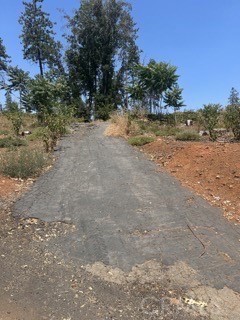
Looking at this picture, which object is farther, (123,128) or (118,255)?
(123,128)

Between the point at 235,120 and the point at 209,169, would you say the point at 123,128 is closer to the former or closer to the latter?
the point at 235,120

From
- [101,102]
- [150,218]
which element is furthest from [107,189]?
[101,102]

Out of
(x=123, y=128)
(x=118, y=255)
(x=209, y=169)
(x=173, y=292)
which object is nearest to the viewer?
(x=173, y=292)

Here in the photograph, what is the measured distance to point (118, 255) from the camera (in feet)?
15.6

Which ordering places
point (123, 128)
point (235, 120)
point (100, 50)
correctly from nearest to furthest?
point (235, 120), point (123, 128), point (100, 50)

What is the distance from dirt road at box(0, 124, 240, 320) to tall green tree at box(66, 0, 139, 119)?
73.0 ft

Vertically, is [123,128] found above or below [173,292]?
above

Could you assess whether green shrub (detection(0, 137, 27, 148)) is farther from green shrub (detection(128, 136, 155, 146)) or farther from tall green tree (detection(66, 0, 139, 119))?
tall green tree (detection(66, 0, 139, 119))

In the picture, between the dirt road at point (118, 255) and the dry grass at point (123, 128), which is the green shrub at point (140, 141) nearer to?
the dry grass at point (123, 128)

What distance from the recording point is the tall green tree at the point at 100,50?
29.3 meters

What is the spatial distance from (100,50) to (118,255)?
26.8 metres

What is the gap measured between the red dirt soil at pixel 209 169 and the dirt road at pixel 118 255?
346mm

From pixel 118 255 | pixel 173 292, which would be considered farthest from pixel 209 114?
pixel 173 292

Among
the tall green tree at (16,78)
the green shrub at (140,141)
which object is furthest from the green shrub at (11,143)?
the tall green tree at (16,78)
